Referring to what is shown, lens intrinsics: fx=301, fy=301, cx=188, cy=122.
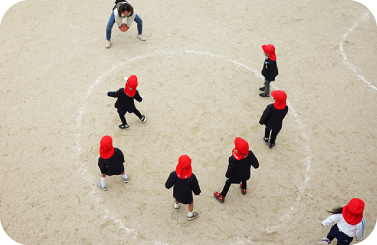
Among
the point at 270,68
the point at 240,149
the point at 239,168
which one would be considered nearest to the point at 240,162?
the point at 239,168

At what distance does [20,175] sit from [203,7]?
1025cm

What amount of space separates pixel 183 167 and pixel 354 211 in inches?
129

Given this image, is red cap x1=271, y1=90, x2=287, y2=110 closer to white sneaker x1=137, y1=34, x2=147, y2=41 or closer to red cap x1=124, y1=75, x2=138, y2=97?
red cap x1=124, y1=75, x2=138, y2=97

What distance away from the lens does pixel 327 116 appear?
370 inches

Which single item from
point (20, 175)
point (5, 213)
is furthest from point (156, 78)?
point (5, 213)

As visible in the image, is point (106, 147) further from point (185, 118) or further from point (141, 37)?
point (141, 37)

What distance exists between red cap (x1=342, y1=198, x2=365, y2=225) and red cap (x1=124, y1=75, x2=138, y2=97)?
18.5 feet

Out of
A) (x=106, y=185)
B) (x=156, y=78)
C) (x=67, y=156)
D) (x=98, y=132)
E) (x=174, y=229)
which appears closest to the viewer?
(x=174, y=229)

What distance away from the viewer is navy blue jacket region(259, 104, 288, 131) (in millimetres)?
7816

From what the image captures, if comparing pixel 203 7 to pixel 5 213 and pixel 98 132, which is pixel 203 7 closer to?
pixel 98 132

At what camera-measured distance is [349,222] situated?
5.73m

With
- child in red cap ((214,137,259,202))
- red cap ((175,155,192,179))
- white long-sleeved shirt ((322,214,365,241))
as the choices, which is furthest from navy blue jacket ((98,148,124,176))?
white long-sleeved shirt ((322,214,365,241))

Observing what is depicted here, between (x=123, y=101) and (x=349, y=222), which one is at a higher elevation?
(x=349, y=222)

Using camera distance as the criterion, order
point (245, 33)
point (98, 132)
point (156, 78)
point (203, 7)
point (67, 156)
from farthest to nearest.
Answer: point (203, 7) < point (245, 33) < point (156, 78) < point (98, 132) < point (67, 156)
